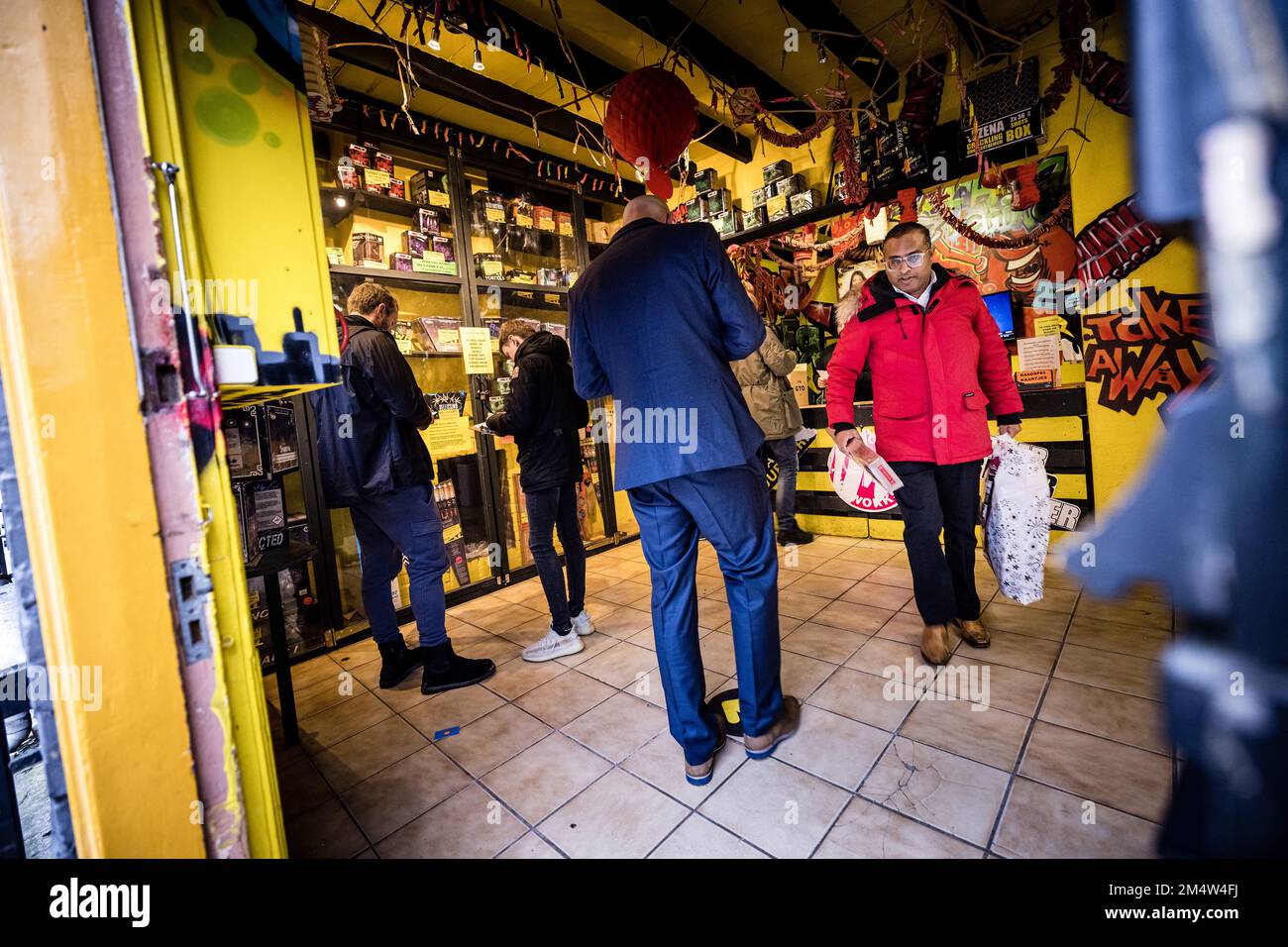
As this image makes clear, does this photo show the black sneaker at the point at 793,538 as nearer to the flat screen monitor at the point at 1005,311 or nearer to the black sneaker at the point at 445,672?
the flat screen monitor at the point at 1005,311

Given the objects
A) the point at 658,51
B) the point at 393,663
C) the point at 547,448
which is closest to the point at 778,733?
the point at 547,448

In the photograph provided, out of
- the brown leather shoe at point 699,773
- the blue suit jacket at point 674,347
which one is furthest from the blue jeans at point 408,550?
the brown leather shoe at point 699,773

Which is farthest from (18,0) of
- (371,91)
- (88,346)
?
(371,91)

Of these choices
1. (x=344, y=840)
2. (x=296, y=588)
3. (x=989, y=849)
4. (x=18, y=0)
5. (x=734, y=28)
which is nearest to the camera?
(x=18, y=0)

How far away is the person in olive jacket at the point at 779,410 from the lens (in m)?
3.89

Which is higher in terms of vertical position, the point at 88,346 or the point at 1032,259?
the point at 1032,259

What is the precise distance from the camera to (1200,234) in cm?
38

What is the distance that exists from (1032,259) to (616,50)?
3194 millimetres

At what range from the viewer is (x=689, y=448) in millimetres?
1586

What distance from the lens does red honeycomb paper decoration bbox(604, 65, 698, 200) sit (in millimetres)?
2150

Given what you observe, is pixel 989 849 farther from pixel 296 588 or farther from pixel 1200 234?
pixel 296 588

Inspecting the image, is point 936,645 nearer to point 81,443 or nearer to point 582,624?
point 582,624

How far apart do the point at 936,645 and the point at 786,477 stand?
7.51 ft

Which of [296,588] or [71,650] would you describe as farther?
[296,588]
